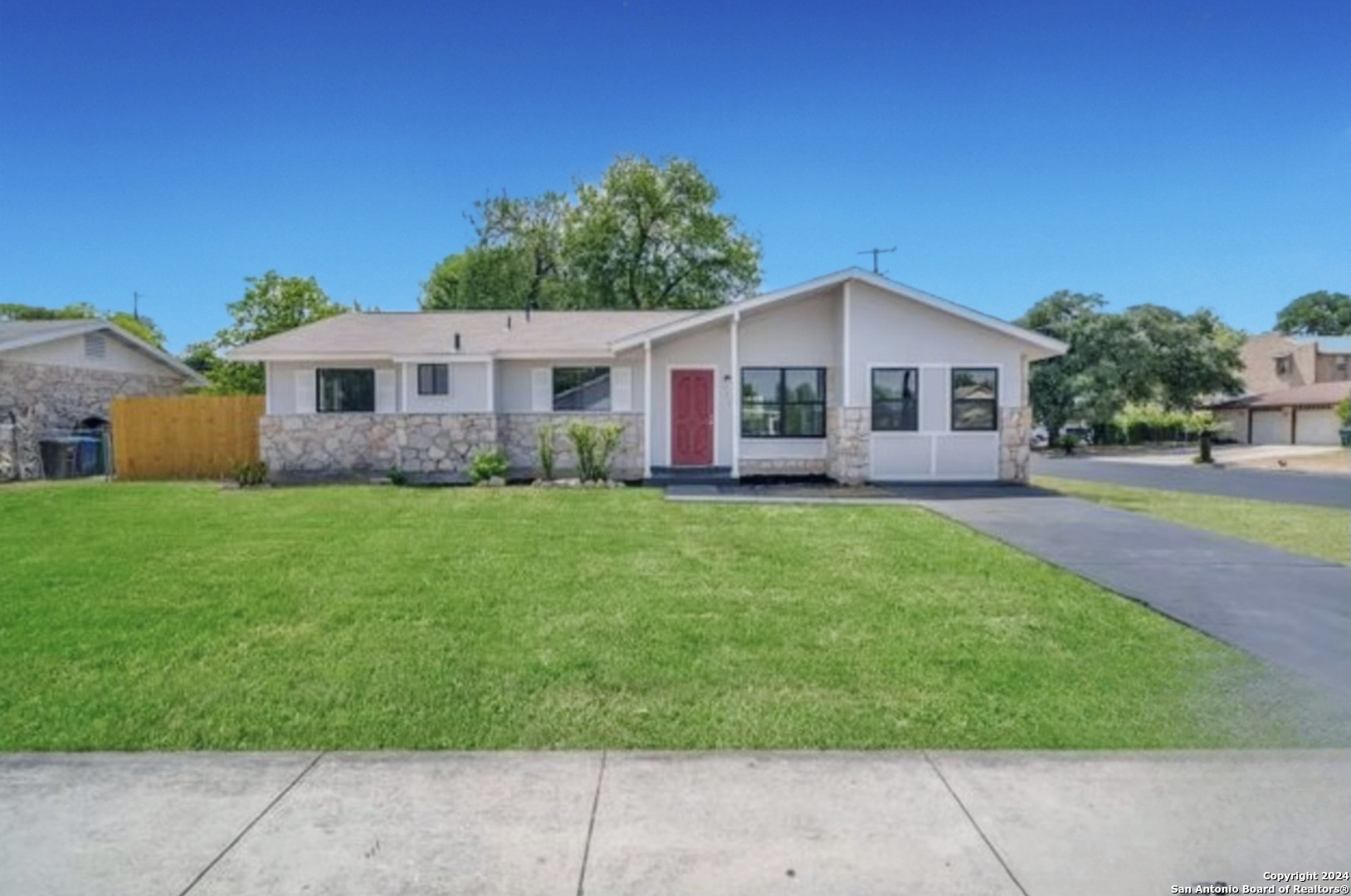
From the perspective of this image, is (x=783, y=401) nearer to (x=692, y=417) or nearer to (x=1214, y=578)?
(x=692, y=417)

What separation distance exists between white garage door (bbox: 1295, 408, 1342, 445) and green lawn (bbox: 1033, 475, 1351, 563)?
29.1m

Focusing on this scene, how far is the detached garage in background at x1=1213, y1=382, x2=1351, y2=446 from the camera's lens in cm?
3897

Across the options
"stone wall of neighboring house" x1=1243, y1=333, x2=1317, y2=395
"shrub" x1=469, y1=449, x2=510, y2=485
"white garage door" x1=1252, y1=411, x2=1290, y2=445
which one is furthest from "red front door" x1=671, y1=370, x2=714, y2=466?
"stone wall of neighboring house" x1=1243, y1=333, x2=1317, y2=395

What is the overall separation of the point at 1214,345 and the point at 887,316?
1366 inches

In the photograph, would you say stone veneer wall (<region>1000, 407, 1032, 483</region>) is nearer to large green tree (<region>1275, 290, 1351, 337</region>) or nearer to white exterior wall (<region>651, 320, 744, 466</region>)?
white exterior wall (<region>651, 320, 744, 466</region>)

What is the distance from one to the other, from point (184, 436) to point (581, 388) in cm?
998

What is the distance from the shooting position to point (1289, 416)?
41.6 m

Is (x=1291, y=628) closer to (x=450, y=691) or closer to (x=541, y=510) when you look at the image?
(x=450, y=691)

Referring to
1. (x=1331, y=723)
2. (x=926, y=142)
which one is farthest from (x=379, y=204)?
(x=1331, y=723)

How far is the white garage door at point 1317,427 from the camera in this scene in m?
38.6

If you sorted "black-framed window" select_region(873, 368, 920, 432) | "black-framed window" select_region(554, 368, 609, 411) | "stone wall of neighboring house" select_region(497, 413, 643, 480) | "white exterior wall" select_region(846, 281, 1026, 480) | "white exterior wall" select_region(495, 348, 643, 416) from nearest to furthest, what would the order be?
1. "white exterior wall" select_region(846, 281, 1026, 480)
2. "black-framed window" select_region(873, 368, 920, 432)
3. "stone wall of neighboring house" select_region(497, 413, 643, 480)
4. "white exterior wall" select_region(495, 348, 643, 416)
5. "black-framed window" select_region(554, 368, 609, 411)

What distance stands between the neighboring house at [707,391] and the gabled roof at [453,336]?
0.25 ft

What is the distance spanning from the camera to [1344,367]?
48.2 m

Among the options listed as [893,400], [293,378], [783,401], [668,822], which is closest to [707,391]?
[783,401]
